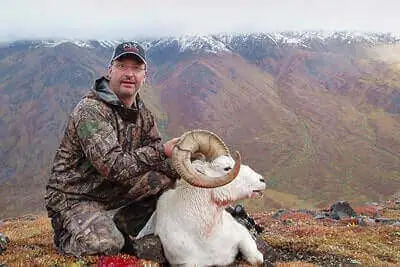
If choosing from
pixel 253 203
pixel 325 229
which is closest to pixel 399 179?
pixel 253 203

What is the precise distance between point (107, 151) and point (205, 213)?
2184 mm

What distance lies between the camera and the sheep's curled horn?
9.05m

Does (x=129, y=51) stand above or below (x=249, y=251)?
above

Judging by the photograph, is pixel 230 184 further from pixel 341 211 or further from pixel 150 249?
pixel 341 211

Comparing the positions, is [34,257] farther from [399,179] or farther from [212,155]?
[399,179]

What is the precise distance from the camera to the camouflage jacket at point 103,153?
367 inches

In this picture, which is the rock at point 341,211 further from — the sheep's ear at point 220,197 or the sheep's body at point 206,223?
the sheep's ear at point 220,197

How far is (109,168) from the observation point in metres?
9.26

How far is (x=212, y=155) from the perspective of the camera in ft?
33.3

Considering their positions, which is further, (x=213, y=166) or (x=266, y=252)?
(x=266, y=252)

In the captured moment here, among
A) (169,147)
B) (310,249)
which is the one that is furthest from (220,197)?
(310,249)

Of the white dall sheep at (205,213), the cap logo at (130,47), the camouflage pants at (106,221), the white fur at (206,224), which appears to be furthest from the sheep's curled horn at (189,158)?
the cap logo at (130,47)

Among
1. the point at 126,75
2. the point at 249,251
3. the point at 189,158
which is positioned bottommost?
the point at 249,251

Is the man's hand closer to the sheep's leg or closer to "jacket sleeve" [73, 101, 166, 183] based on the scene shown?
"jacket sleeve" [73, 101, 166, 183]
